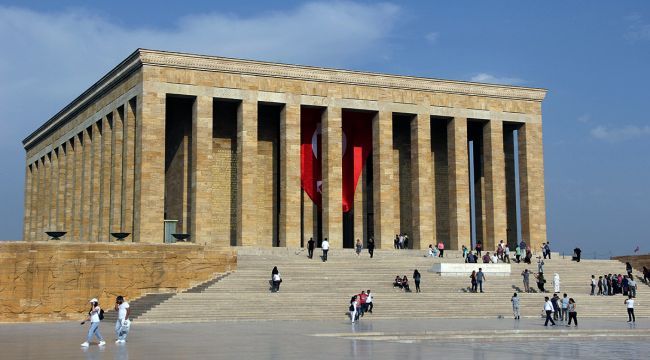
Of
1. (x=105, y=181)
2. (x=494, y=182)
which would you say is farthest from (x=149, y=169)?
(x=494, y=182)

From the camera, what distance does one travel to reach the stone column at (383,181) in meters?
46.1

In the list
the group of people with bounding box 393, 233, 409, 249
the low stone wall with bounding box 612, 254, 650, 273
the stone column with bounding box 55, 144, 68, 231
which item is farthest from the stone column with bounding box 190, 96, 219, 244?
the low stone wall with bounding box 612, 254, 650, 273

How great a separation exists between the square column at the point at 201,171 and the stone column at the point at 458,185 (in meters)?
14.3

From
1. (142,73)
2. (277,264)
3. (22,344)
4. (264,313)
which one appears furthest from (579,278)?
(22,344)

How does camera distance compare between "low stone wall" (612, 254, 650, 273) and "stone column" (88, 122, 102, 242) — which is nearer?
"low stone wall" (612, 254, 650, 273)

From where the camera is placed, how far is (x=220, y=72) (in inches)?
1702

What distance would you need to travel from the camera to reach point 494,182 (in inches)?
1925

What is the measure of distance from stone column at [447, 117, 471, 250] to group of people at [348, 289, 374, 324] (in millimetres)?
19678

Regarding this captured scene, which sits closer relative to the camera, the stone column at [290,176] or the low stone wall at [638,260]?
the low stone wall at [638,260]

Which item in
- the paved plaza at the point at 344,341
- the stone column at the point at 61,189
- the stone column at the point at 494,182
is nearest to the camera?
the paved plaza at the point at 344,341

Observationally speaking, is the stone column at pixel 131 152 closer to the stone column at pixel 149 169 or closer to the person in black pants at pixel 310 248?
the stone column at pixel 149 169

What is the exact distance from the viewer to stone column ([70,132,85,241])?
51.7 metres

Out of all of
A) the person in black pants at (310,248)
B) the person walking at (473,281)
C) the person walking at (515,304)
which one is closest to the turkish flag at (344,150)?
the person in black pants at (310,248)

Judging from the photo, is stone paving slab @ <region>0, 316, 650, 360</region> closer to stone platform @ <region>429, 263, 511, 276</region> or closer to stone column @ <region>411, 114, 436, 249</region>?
stone platform @ <region>429, 263, 511, 276</region>
